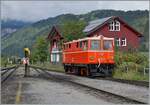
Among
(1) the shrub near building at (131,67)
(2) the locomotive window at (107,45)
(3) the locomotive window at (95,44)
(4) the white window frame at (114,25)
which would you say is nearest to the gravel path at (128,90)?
(1) the shrub near building at (131,67)

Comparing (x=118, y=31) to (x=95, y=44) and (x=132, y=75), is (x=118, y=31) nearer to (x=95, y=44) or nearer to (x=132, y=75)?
(x=95, y=44)

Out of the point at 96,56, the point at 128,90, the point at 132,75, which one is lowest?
the point at 128,90

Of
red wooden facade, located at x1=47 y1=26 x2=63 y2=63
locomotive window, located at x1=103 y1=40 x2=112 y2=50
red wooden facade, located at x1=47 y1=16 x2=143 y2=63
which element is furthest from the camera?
red wooden facade, located at x1=47 y1=26 x2=63 y2=63

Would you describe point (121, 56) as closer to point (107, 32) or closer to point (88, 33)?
point (88, 33)

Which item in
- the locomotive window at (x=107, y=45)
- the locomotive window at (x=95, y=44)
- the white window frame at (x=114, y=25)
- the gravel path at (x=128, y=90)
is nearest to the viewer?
the gravel path at (x=128, y=90)

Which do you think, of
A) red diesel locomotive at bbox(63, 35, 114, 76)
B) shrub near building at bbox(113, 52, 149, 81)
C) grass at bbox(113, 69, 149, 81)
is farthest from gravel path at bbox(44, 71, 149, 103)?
red diesel locomotive at bbox(63, 35, 114, 76)

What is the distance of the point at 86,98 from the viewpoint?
14.7 meters

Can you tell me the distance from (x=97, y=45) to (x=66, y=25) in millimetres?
19816

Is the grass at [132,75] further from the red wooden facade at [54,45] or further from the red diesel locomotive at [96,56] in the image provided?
the red wooden facade at [54,45]

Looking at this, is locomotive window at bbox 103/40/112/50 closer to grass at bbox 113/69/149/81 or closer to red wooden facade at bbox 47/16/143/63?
grass at bbox 113/69/149/81

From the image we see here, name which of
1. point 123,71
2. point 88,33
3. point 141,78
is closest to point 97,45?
point 123,71

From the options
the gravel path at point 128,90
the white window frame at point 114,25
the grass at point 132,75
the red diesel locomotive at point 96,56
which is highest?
the white window frame at point 114,25

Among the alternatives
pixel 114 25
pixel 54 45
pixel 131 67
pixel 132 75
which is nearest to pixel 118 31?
pixel 114 25

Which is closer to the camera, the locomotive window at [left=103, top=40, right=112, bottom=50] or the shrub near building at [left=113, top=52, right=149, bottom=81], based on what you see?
the shrub near building at [left=113, top=52, right=149, bottom=81]
